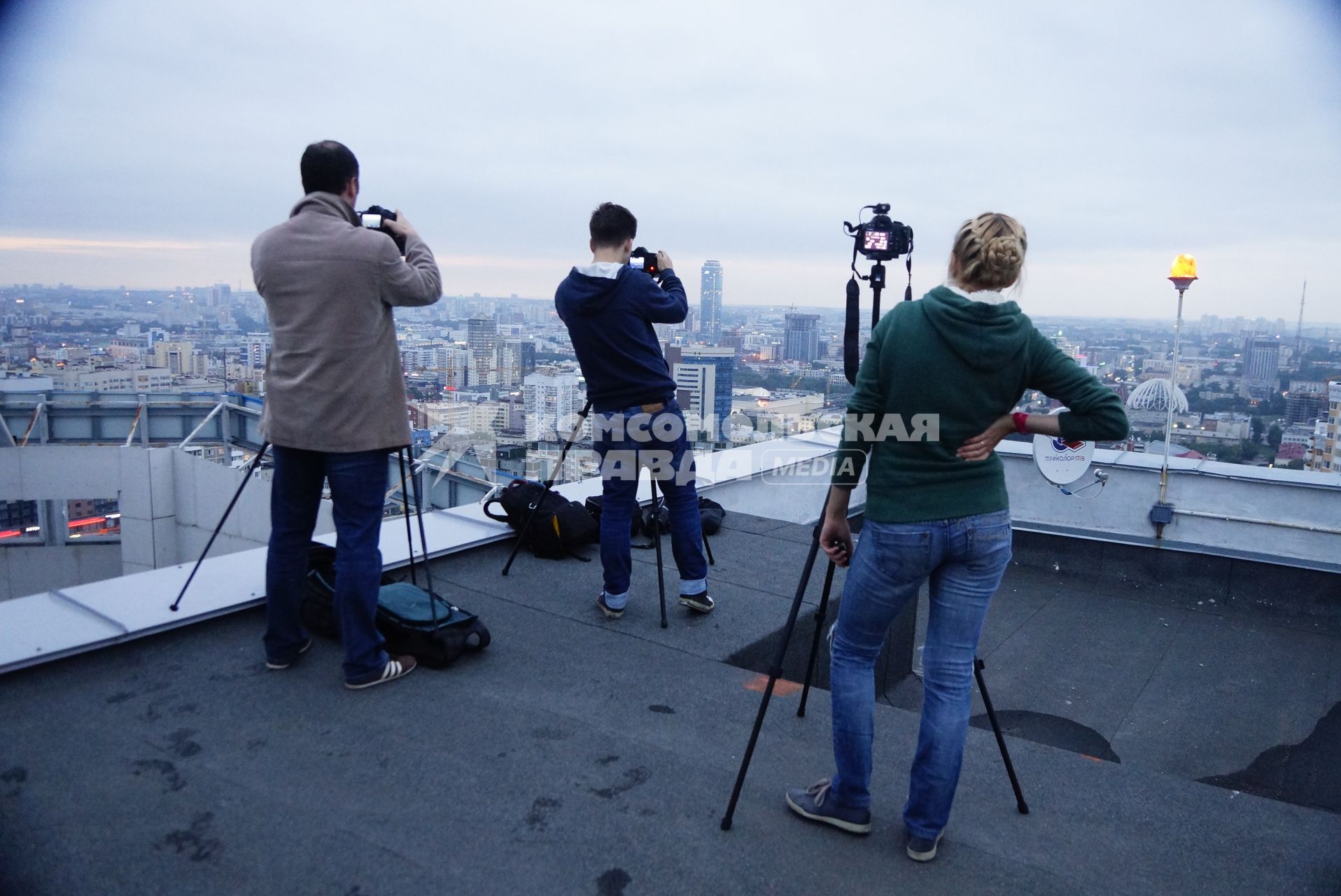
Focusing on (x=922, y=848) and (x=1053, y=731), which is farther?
(x=1053, y=731)

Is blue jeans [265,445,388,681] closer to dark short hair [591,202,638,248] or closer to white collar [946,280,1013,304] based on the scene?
dark short hair [591,202,638,248]


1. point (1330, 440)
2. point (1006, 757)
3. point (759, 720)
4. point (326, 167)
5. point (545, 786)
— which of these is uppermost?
point (326, 167)

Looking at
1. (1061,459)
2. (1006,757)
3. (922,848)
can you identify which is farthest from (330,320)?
(1061,459)

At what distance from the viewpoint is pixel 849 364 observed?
2.65 m

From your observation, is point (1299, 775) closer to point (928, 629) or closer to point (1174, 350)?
point (928, 629)

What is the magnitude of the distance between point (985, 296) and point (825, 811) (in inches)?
50.6

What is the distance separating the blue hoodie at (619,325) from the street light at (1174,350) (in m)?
3.85

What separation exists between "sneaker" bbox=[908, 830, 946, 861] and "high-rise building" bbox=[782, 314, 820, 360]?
10.8 ft

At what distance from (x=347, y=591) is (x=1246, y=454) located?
576 cm

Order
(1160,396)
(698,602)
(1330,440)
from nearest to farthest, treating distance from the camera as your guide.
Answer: (698,602)
(1330,440)
(1160,396)

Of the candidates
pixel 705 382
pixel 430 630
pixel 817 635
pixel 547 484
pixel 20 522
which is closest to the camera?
pixel 817 635

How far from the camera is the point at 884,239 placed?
8.61ft

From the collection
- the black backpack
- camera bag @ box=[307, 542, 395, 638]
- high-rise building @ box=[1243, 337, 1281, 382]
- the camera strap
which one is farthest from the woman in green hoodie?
high-rise building @ box=[1243, 337, 1281, 382]

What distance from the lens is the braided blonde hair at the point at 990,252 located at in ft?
5.69
